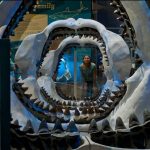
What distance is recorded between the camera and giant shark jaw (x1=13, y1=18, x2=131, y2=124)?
420 cm

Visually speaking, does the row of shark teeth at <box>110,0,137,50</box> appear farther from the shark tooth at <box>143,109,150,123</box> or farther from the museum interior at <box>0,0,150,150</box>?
the shark tooth at <box>143,109,150,123</box>

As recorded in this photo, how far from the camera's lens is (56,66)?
643 centimetres

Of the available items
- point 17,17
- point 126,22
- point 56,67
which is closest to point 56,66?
point 56,67

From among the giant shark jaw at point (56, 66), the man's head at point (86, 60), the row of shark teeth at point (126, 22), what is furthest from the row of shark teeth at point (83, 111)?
the man's head at point (86, 60)

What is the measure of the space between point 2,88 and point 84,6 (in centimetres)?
655

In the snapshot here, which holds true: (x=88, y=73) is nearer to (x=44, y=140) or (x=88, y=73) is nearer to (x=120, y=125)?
(x=120, y=125)

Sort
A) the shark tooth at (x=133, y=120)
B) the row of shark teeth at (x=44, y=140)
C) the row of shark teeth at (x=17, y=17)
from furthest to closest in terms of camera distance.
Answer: the row of shark teeth at (x=17, y=17) → the shark tooth at (x=133, y=120) → the row of shark teeth at (x=44, y=140)

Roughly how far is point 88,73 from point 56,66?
2.13ft

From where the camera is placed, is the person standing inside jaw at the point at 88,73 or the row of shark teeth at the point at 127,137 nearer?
the row of shark teeth at the point at 127,137

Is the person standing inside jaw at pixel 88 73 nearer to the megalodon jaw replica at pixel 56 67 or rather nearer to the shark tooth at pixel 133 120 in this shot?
the megalodon jaw replica at pixel 56 67

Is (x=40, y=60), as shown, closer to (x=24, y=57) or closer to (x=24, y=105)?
(x=24, y=57)

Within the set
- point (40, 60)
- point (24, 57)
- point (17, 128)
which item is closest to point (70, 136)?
point (17, 128)

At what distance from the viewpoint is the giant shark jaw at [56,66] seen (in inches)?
165

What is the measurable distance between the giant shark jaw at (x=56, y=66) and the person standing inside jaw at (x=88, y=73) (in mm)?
544
